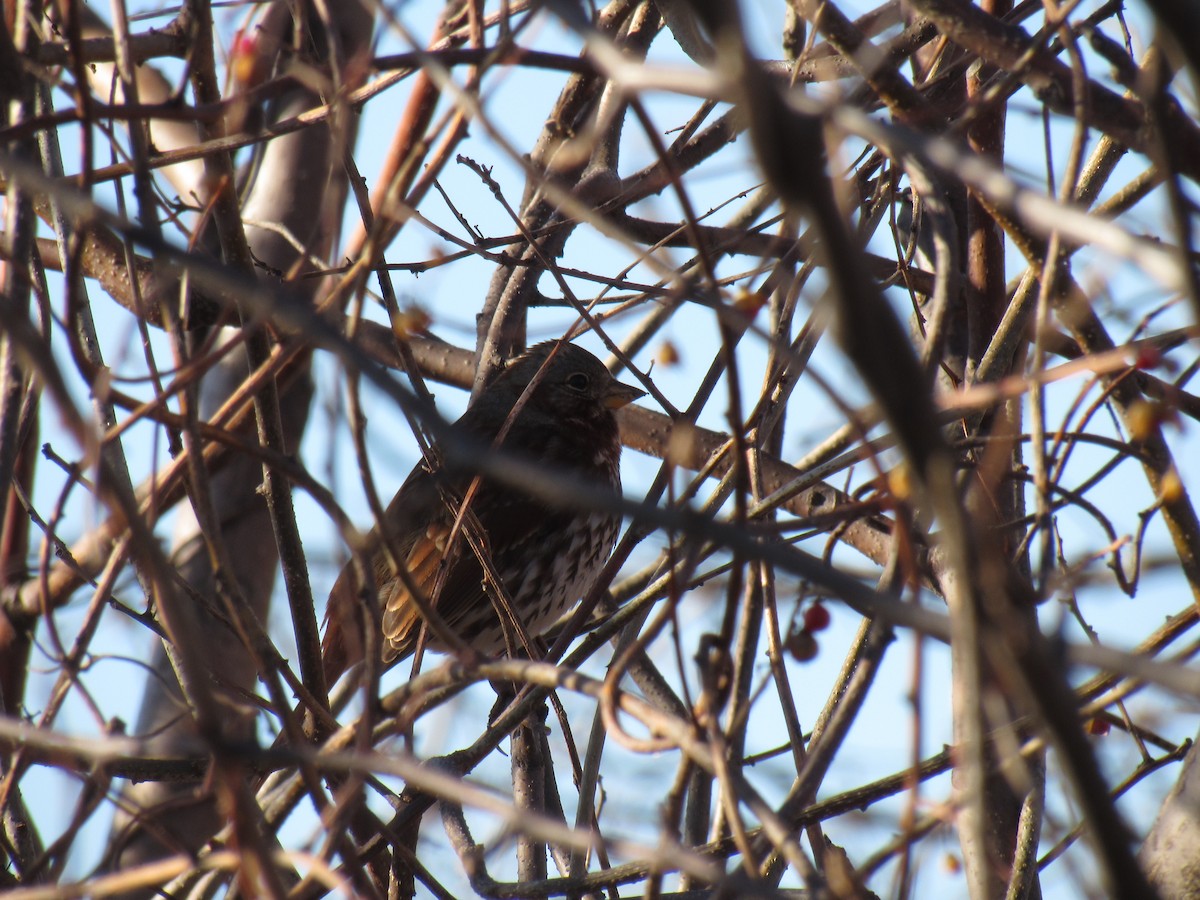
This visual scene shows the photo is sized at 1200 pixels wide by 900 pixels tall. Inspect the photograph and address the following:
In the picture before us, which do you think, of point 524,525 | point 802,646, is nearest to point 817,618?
point 802,646

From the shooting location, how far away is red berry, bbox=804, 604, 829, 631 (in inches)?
107

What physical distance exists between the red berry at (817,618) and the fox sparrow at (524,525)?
1760 millimetres

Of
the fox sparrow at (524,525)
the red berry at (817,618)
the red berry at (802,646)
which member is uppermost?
the fox sparrow at (524,525)

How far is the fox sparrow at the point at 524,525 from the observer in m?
4.44

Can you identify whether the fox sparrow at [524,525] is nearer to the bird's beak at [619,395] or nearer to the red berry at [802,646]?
the bird's beak at [619,395]

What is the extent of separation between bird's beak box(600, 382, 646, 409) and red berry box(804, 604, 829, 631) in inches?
81.8

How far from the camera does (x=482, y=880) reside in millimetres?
2236

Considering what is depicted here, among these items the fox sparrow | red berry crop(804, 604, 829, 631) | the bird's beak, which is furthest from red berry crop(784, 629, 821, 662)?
the bird's beak

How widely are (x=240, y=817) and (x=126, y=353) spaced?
124cm

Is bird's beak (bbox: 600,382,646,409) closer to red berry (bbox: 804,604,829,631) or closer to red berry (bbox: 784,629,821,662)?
red berry (bbox: 804,604,829,631)

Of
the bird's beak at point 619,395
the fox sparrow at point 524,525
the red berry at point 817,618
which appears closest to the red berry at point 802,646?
the red berry at point 817,618

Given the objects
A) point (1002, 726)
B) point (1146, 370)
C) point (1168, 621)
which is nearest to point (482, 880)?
point (1002, 726)

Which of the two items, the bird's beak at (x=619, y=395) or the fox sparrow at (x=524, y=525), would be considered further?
the bird's beak at (x=619, y=395)

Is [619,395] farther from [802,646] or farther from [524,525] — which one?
[802,646]
